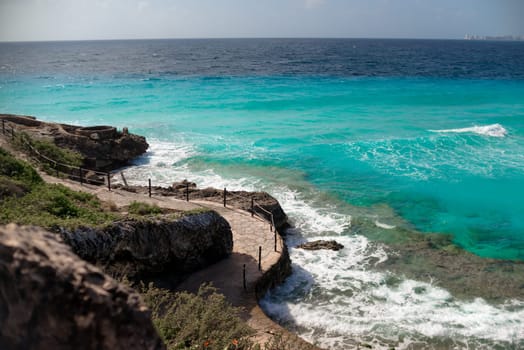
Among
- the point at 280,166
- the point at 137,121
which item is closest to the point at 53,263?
the point at 280,166

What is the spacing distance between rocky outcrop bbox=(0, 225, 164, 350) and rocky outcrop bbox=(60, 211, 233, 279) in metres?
6.62

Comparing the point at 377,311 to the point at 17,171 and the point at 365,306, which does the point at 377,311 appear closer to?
the point at 365,306

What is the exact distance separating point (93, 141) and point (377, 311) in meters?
21.9

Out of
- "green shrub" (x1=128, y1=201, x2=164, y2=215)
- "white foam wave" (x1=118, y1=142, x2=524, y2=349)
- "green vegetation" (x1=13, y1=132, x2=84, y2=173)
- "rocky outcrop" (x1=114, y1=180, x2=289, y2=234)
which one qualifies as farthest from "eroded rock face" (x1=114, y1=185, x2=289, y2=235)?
"green vegetation" (x1=13, y1=132, x2=84, y2=173)

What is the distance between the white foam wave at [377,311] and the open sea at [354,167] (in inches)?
1.9

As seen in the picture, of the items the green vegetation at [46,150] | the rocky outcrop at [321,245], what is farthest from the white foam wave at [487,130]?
the green vegetation at [46,150]

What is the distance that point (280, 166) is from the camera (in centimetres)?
3025

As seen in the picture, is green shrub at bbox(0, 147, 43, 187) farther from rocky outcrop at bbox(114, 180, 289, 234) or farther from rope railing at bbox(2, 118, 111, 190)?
rocky outcrop at bbox(114, 180, 289, 234)

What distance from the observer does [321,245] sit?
18656 millimetres

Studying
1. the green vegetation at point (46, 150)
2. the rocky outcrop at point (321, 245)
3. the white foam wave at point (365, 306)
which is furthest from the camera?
the green vegetation at point (46, 150)

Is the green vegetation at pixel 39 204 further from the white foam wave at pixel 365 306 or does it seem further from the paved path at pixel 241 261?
the white foam wave at pixel 365 306

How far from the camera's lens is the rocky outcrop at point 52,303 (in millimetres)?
3998

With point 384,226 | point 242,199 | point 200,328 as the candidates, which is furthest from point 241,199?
point 200,328

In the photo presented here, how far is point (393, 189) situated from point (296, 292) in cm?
1248
